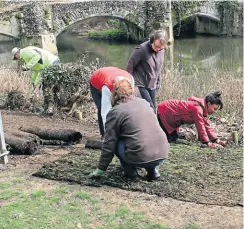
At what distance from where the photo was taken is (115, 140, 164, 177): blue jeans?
5.15 m

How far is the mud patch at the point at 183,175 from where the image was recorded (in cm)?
507

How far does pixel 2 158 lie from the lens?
6.23 m

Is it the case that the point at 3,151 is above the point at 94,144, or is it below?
above

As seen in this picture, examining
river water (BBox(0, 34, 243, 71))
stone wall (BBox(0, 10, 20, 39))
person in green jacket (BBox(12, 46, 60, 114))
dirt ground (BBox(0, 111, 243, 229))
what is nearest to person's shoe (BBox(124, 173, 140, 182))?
dirt ground (BBox(0, 111, 243, 229))

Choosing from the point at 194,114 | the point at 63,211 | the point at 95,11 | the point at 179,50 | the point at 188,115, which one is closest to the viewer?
the point at 63,211

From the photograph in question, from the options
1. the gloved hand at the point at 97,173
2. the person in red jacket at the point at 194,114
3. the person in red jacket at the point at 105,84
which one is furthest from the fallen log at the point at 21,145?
the person in red jacket at the point at 194,114

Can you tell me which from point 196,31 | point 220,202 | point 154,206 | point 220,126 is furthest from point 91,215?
point 196,31

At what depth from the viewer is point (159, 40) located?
6.75 meters

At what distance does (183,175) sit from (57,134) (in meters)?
2.37

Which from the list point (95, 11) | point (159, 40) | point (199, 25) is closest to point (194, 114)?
point (159, 40)

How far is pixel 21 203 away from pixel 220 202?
191 centimetres

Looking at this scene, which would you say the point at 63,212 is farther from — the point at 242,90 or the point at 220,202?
the point at 242,90

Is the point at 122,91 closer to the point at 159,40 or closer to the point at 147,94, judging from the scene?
the point at 159,40

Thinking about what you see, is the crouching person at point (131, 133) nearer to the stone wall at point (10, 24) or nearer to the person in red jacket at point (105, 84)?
the person in red jacket at point (105, 84)
